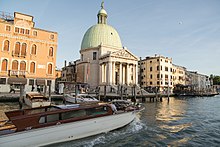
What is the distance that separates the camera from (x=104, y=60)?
153 feet

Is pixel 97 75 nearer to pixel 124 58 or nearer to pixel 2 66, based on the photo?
pixel 124 58

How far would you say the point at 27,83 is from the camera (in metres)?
32.0

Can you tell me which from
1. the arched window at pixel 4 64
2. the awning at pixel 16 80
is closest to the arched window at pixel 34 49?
the arched window at pixel 4 64

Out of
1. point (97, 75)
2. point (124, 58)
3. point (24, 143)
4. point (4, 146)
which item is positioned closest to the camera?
point (4, 146)

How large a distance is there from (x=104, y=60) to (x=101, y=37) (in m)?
8.97

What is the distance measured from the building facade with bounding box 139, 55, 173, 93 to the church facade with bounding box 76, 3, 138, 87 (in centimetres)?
1351

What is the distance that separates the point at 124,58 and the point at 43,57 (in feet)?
73.9

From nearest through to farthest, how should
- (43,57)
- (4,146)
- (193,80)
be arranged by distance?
1. (4,146)
2. (43,57)
3. (193,80)

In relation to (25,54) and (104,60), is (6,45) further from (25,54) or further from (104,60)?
→ (104,60)

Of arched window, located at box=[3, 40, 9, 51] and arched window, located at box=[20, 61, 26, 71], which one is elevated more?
arched window, located at box=[3, 40, 9, 51]

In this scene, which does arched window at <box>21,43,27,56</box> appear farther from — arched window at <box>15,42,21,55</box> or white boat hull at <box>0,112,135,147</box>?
white boat hull at <box>0,112,135,147</box>

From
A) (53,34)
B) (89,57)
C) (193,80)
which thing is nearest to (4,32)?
(53,34)

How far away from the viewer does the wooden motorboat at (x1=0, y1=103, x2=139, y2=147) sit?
762 centimetres

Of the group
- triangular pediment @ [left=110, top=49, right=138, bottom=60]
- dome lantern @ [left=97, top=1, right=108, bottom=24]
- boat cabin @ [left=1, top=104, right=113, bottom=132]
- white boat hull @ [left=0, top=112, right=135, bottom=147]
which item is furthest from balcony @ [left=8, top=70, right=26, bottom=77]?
dome lantern @ [left=97, top=1, right=108, bottom=24]
